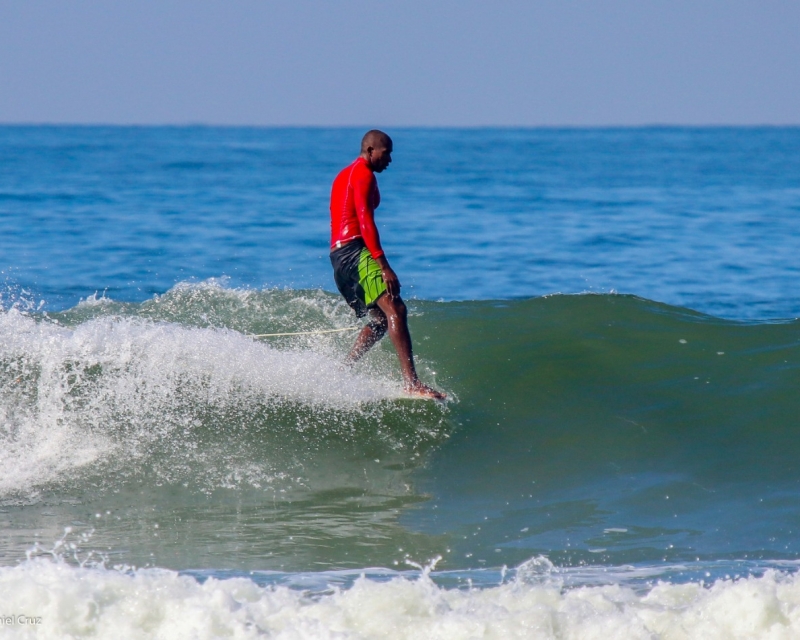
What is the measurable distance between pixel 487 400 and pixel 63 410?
3069 mm

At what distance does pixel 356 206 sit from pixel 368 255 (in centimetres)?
34

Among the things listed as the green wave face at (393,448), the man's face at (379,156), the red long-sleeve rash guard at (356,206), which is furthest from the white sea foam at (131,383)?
the man's face at (379,156)

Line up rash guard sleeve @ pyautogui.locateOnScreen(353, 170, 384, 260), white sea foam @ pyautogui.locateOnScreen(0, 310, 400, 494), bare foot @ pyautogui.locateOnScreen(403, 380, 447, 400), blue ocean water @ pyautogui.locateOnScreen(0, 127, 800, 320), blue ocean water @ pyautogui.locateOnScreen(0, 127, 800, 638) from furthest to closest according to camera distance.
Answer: blue ocean water @ pyautogui.locateOnScreen(0, 127, 800, 320) → bare foot @ pyautogui.locateOnScreen(403, 380, 447, 400) → rash guard sleeve @ pyautogui.locateOnScreen(353, 170, 384, 260) → white sea foam @ pyautogui.locateOnScreen(0, 310, 400, 494) → blue ocean water @ pyautogui.locateOnScreen(0, 127, 800, 638)

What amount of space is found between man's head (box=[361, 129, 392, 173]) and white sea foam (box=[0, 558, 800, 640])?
3.12 m

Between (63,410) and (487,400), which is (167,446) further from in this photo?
(487,400)

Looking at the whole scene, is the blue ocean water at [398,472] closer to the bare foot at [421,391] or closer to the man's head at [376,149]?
the bare foot at [421,391]

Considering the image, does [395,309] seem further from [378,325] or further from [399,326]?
[378,325]

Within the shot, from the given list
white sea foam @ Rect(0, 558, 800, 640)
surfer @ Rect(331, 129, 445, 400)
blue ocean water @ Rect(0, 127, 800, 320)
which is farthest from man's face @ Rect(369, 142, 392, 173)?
blue ocean water @ Rect(0, 127, 800, 320)

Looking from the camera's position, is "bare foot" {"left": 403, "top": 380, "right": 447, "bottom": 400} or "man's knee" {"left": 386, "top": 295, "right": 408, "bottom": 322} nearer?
"man's knee" {"left": 386, "top": 295, "right": 408, "bottom": 322}

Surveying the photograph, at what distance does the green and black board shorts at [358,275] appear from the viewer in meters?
6.54

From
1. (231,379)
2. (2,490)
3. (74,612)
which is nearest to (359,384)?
(231,379)

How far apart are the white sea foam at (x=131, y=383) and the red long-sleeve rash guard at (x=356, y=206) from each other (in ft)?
3.23

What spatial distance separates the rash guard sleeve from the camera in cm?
642

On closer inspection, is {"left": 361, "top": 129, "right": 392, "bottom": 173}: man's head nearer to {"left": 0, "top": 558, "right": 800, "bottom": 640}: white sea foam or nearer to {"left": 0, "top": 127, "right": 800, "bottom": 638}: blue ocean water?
{"left": 0, "top": 127, "right": 800, "bottom": 638}: blue ocean water
